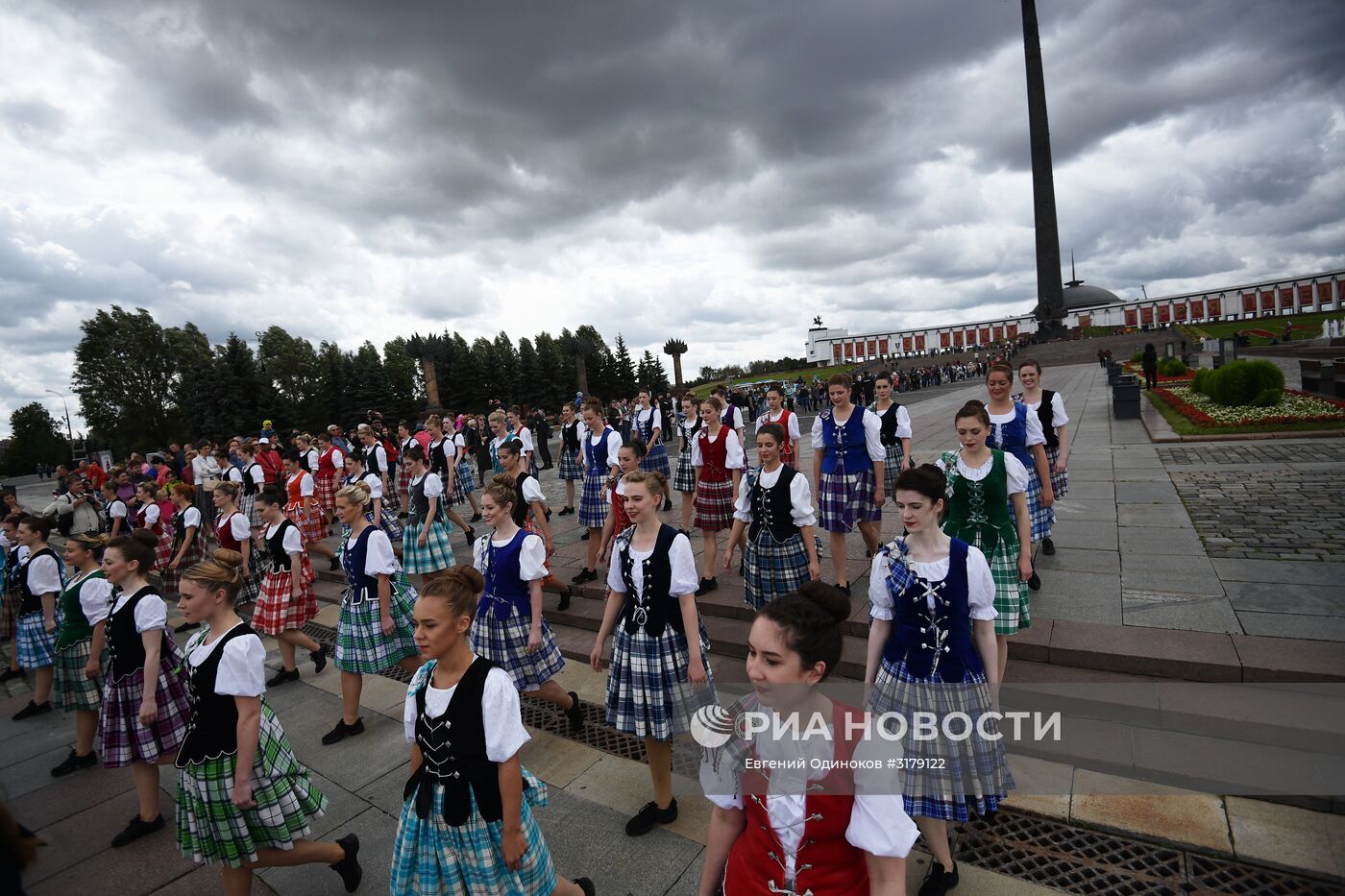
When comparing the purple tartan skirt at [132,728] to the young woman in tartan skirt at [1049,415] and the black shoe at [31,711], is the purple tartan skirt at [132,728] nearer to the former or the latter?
the black shoe at [31,711]

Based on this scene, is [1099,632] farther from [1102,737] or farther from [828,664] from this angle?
[828,664]

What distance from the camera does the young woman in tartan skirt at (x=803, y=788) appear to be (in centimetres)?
169

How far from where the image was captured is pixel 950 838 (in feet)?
11.0

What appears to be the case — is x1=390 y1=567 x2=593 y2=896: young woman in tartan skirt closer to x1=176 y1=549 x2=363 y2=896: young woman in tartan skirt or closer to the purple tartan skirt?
x1=176 y1=549 x2=363 y2=896: young woman in tartan skirt

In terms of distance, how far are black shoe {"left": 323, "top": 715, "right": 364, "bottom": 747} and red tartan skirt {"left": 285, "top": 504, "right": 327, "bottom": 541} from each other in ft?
16.5

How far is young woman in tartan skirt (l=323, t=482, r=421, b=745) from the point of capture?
511 centimetres

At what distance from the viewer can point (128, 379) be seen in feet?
165

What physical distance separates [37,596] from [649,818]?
20.9 feet

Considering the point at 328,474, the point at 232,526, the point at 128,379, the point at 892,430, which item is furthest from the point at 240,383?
the point at 892,430

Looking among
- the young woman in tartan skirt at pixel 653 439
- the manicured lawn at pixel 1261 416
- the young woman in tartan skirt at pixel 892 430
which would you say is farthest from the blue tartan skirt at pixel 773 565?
the manicured lawn at pixel 1261 416

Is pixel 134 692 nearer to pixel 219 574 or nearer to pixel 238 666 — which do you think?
pixel 219 574

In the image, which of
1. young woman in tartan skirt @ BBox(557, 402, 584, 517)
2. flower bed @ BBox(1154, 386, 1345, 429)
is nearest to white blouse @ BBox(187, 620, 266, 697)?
young woman in tartan skirt @ BBox(557, 402, 584, 517)

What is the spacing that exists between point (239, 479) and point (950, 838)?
1432cm

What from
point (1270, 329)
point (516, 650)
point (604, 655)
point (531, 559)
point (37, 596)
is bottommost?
point (604, 655)
